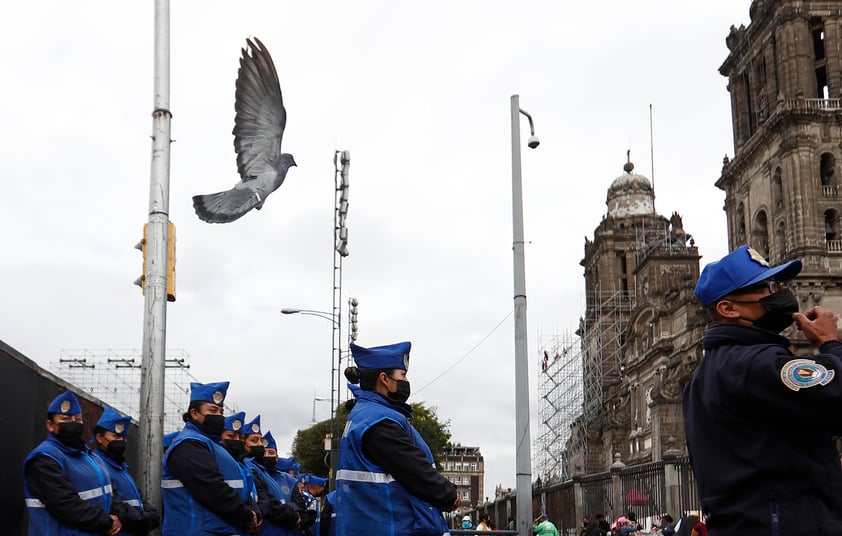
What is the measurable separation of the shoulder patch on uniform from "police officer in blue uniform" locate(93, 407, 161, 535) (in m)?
5.33

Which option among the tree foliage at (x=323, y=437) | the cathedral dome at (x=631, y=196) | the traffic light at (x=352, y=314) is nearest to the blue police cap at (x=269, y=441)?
the traffic light at (x=352, y=314)

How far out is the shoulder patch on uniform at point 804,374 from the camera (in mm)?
3396

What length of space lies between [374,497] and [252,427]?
615cm

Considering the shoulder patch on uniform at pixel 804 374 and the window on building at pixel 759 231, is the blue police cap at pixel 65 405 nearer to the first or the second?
the shoulder patch on uniform at pixel 804 374

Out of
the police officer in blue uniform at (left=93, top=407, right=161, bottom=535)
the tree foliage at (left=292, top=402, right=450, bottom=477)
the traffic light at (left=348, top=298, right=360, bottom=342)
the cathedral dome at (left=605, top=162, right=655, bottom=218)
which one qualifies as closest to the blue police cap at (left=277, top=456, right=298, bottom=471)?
the police officer in blue uniform at (left=93, top=407, right=161, bottom=535)

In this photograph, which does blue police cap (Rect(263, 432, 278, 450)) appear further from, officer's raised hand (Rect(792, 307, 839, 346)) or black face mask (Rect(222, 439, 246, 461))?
officer's raised hand (Rect(792, 307, 839, 346))

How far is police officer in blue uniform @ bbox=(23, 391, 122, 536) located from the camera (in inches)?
266

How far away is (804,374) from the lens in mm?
3412

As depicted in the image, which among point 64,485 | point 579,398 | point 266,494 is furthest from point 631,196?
point 64,485

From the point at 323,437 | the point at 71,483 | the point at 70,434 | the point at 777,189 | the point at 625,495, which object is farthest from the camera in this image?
the point at 323,437

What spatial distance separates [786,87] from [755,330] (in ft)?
156

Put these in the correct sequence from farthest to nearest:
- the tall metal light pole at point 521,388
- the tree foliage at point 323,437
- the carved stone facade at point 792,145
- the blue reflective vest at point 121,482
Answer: the tree foliage at point 323,437, the carved stone facade at point 792,145, the tall metal light pole at point 521,388, the blue reflective vest at point 121,482

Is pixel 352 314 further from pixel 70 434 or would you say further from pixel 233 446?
pixel 70 434

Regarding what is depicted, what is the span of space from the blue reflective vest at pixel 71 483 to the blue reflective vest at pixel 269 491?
2.73m
